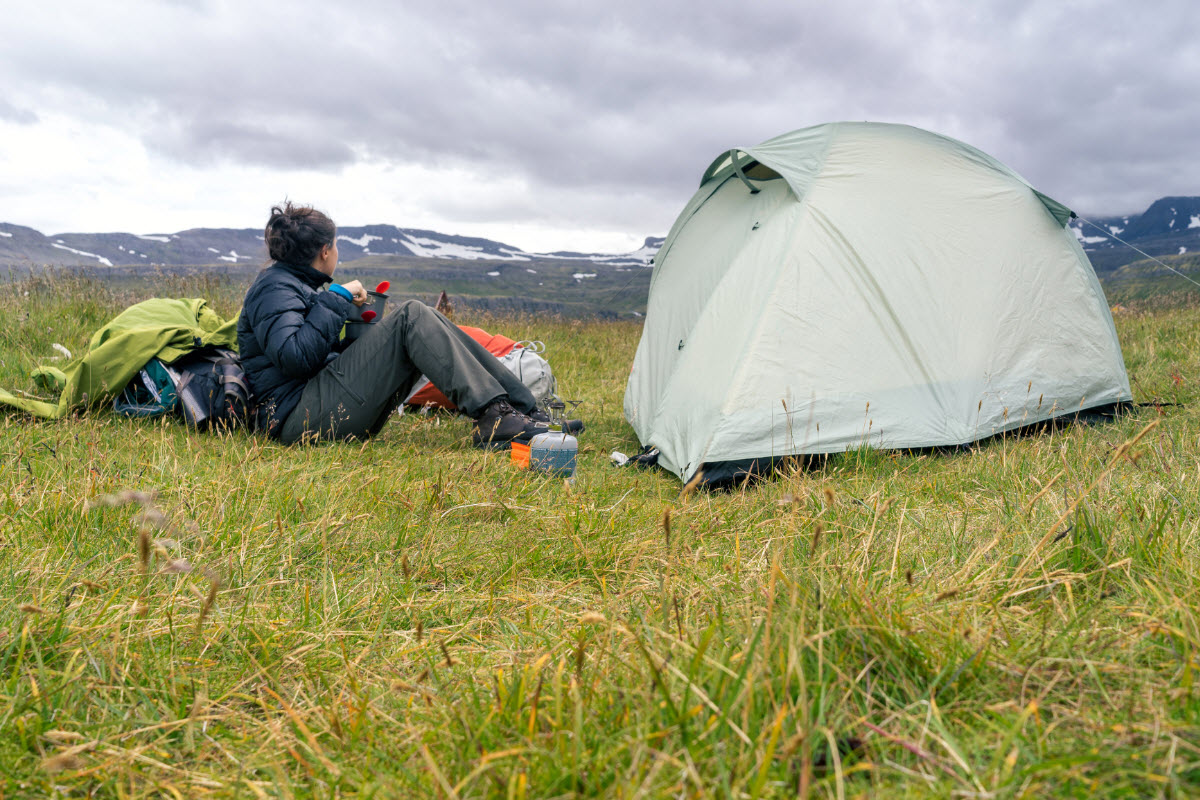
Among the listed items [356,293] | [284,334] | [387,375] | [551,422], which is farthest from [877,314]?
[284,334]

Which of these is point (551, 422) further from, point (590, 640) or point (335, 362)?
point (590, 640)

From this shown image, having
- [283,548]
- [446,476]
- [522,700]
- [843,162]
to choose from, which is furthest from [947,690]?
[843,162]

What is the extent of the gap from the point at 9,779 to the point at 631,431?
18.2 ft

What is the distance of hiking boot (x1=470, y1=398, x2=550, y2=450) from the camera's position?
210 inches

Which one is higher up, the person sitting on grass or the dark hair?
the dark hair

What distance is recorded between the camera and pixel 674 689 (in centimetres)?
158

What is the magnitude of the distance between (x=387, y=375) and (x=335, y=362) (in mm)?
434

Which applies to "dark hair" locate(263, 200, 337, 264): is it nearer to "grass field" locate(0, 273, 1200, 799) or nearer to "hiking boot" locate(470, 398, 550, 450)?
"hiking boot" locate(470, 398, 550, 450)

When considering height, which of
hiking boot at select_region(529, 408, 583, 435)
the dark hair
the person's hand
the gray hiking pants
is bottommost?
hiking boot at select_region(529, 408, 583, 435)

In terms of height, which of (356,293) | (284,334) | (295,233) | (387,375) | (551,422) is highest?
(295,233)

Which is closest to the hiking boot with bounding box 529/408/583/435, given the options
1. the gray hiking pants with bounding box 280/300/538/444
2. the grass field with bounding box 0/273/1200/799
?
the gray hiking pants with bounding box 280/300/538/444

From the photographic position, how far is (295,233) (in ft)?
17.3

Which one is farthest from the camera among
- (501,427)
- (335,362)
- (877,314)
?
(335,362)

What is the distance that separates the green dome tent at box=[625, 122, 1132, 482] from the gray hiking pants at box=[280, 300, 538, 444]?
1.52 meters
